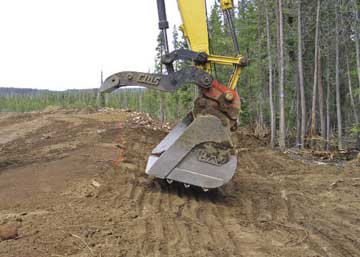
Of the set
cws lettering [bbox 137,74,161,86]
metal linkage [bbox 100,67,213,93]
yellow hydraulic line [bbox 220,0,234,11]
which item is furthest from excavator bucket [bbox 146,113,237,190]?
yellow hydraulic line [bbox 220,0,234,11]

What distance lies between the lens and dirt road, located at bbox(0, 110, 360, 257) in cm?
466

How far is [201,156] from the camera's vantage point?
6613 millimetres

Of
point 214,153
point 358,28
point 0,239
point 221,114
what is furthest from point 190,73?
point 358,28

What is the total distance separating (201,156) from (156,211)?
1178 millimetres

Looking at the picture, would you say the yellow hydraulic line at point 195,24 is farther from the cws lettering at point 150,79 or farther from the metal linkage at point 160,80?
the cws lettering at point 150,79

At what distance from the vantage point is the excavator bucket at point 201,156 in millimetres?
6602

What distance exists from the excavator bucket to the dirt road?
36cm

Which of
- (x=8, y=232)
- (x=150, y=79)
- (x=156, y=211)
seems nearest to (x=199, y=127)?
(x=150, y=79)

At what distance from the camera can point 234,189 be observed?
26.1 feet

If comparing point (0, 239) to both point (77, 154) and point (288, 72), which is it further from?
point (288, 72)

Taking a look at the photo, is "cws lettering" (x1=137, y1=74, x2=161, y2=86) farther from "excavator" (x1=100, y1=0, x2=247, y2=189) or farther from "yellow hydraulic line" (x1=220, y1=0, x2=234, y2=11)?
"yellow hydraulic line" (x1=220, y1=0, x2=234, y2=11)

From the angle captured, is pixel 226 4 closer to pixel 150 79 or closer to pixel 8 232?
pixel 150 79

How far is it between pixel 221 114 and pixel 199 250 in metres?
2.71

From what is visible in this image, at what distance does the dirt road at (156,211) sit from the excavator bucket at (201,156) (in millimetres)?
364
